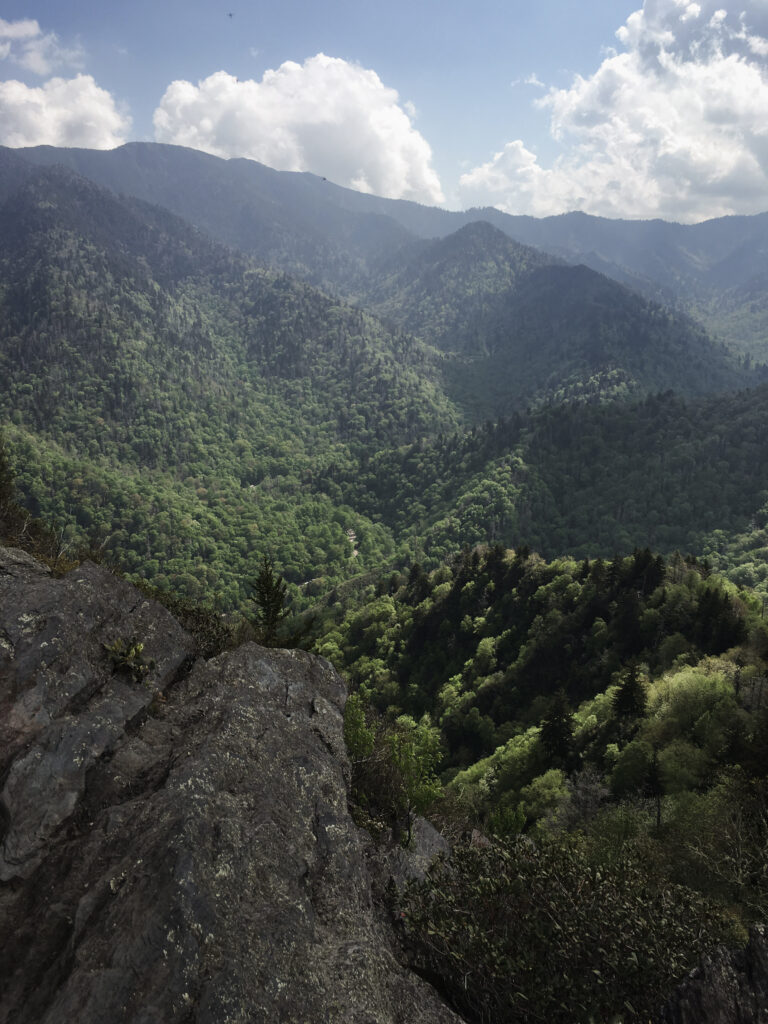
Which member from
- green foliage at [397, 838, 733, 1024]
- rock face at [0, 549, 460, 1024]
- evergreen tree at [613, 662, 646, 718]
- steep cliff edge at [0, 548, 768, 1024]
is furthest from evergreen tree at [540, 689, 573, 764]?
rock face at [0, 549, 460, 1024]

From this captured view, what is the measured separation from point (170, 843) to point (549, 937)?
429 inches

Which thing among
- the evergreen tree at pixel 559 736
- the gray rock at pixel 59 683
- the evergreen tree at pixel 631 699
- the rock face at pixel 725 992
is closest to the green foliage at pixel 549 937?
the rock face at pixel 725 992

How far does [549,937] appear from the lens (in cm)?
1523

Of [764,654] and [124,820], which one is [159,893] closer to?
[124,820]

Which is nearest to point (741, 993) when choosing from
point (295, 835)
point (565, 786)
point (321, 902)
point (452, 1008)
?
point (452, 1008)

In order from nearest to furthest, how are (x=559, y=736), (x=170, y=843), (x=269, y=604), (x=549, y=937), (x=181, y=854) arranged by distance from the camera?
1. (x=181, y=854)
2. (x=170, y=843)
3. (x=549, y=937)
4. (x=269, y=604)
5. (x=559, y=736)

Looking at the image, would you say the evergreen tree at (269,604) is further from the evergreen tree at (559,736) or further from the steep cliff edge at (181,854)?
the evergreen tree at (559,736)

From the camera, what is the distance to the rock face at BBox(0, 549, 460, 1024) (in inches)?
476

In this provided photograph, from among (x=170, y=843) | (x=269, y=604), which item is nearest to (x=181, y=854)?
(x=170, y=843)

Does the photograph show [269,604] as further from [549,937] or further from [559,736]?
[559,736]

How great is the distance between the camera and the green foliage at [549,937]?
1395 cm

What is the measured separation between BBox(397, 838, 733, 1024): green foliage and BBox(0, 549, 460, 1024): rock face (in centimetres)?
142

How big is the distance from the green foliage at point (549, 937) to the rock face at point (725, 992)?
57cm

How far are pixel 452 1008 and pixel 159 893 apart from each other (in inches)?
360
